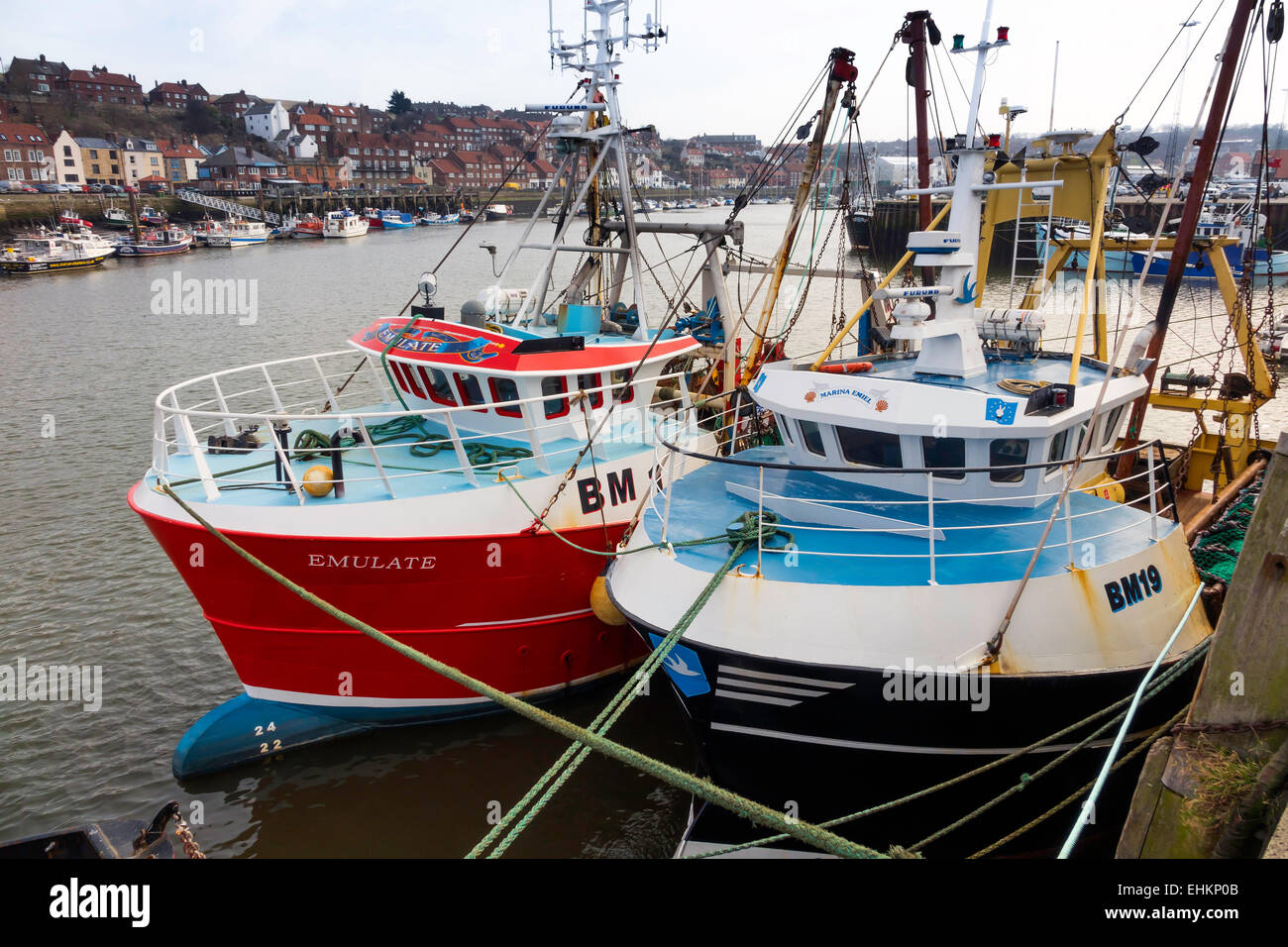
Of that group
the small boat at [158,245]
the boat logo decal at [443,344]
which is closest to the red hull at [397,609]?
the boat logo decal at [443,344]

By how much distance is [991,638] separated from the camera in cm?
700

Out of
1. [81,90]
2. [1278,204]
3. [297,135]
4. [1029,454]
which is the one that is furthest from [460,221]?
[1029,454]

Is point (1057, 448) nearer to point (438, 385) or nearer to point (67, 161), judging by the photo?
→ point (438, 385)

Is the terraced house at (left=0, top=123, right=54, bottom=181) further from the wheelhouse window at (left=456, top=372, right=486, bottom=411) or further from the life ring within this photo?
the life ring

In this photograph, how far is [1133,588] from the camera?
7641 mm

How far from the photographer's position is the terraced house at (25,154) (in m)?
89.9

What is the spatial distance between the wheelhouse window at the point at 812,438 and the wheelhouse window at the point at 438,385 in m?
4.94

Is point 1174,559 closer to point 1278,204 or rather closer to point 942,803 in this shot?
point 942,803

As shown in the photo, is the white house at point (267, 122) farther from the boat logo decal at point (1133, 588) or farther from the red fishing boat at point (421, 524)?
the boat logo decal at point (1133, 588)

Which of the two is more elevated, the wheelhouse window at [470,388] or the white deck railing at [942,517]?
the wheelhouse window at [470,388]

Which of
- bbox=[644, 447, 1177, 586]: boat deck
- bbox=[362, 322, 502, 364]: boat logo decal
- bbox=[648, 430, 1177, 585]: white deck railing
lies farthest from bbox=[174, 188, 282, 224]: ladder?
bbox=[648, 430, 1177, 585]: white deck railing

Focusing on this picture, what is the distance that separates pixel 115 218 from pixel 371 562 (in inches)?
3303
